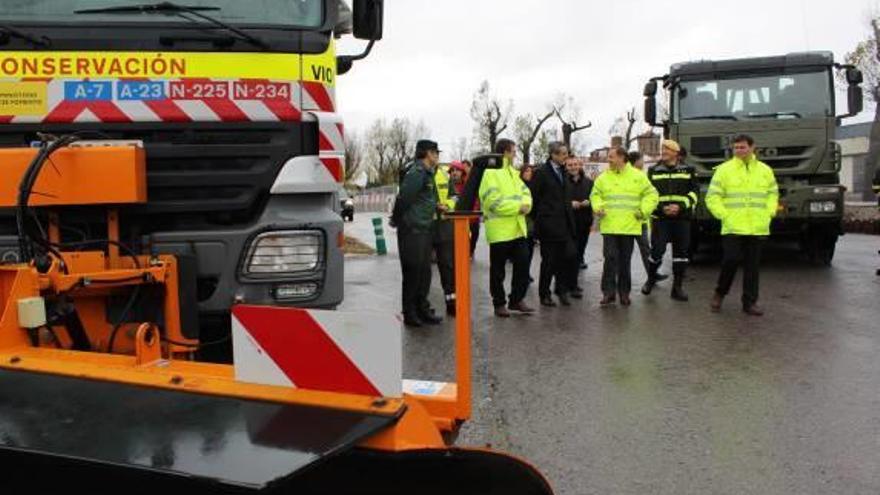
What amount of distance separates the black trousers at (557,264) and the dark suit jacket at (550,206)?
115 millimetres

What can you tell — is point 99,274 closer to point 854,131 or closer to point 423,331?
point 423,331

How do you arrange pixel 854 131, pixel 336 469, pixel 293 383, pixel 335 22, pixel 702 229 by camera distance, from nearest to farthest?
pixel 336 469 → pixel 293 383 → pixel 335 22 → pixel 702 229 → pixel 854 131

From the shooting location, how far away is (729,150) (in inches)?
469

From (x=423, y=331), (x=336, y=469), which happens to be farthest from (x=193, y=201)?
(x=423, y=331)

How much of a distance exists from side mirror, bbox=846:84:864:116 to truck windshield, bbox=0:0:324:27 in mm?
10369

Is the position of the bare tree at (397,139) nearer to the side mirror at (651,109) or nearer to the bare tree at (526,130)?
the bare tree at (526,130)

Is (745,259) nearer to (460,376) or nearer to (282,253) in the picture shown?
(282,253)

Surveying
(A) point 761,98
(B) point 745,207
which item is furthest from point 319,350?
(A) point 761,98

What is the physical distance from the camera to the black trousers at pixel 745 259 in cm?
830

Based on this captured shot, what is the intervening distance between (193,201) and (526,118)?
6016 centimetres

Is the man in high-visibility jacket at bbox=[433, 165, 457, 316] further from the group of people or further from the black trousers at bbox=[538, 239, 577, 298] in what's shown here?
the black trousers at bbox=[538, 239, 577, 298]

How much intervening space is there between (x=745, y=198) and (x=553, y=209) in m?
1.96

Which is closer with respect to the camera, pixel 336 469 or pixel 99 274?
pixel 336 469

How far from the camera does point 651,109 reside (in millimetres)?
13234
